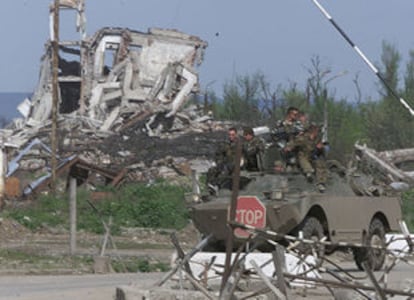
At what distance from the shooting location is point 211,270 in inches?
571

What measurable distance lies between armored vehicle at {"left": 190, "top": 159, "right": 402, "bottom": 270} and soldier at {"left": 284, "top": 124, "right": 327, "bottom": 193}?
15 cm

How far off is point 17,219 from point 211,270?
70.3ft

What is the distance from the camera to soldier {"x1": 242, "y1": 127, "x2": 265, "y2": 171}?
21.0 m

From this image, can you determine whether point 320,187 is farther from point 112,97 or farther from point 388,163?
point 112,97

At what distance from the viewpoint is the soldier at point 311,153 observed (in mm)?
20859

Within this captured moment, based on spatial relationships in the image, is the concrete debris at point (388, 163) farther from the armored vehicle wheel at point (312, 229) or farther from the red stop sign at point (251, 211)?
the red stop sign at point (251, 211)

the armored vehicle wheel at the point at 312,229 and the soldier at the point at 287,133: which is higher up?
the soldier at the point at 287,133

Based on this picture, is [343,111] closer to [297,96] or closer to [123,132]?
[297,96]

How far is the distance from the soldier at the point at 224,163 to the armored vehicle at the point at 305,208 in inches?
7.9

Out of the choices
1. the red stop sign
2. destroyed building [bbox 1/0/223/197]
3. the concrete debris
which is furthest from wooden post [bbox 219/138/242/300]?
destroyed building [bbox 1/0/223/197]

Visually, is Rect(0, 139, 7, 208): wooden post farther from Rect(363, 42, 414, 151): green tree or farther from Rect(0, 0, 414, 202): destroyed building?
Rect(363, 42, 414, 151): green tree

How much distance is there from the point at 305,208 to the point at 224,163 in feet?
6.02

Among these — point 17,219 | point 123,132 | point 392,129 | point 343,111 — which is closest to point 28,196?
point 17,219

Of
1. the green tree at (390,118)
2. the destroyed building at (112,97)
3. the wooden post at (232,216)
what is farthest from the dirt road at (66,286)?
the green tree at (390,118)
